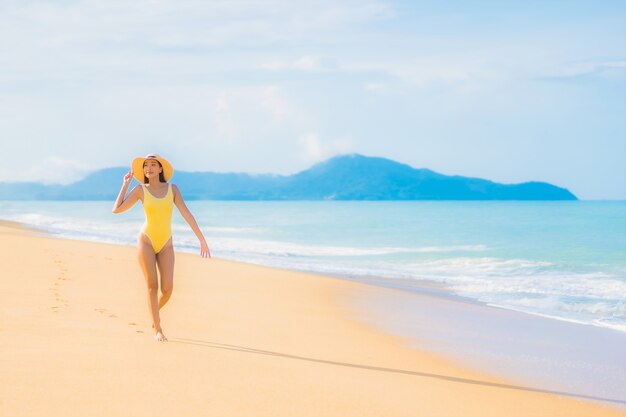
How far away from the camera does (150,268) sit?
21.6ft

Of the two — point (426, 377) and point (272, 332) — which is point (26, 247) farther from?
point (426, 377)

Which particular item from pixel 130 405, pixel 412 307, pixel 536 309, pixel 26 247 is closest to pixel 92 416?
pixel 130 405

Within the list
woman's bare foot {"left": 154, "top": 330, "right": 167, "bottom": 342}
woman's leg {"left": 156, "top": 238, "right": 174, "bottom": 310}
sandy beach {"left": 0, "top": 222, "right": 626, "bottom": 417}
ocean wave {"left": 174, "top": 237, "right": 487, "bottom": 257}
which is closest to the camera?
sandy beach {"left": 0, "top": 222, "right": 626, "bottom": 417}

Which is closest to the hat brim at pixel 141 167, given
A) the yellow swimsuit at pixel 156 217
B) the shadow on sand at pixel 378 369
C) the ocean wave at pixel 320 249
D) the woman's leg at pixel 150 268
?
the yellow swimsuit at pixel 156 217

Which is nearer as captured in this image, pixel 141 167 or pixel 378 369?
pixel 378 369

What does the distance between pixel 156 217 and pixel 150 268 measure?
48 centimetres

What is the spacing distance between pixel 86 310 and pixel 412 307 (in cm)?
537

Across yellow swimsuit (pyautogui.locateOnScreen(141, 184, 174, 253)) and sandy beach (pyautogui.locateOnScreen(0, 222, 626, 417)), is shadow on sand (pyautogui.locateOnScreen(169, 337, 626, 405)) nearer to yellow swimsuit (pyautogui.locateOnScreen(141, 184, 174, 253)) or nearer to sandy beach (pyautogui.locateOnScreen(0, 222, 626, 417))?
sandy beach (pyautogui.locateOnScreen(0, 222, 626, 417))

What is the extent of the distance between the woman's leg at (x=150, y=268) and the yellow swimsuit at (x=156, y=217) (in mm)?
64

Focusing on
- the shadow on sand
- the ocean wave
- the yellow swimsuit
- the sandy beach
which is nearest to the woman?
the yellow swimsuit

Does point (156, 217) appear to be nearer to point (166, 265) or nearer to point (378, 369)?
point (166, 265)

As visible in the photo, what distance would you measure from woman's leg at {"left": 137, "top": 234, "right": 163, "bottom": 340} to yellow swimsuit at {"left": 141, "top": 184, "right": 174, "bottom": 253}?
0.06 meters

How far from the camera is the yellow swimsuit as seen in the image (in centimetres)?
660

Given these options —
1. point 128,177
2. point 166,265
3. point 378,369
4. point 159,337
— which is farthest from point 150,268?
point 378,369
